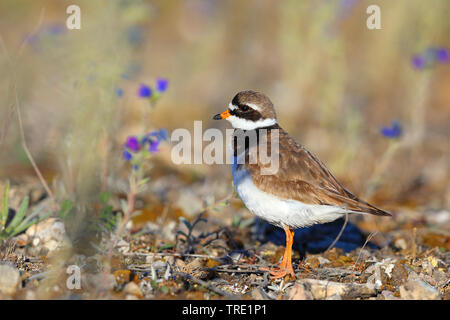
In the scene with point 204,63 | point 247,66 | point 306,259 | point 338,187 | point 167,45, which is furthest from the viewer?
point 167,45

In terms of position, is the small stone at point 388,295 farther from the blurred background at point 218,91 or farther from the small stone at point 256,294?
the blurred background at point 218,91

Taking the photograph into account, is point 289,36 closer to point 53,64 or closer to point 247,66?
point 247,66

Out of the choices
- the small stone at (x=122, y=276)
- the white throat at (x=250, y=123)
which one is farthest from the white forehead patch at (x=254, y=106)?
the small stone at (x=122, y=276)

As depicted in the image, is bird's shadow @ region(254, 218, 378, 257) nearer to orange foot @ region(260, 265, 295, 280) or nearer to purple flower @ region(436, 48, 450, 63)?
orange foot @ region(260, 265, 295, 280)

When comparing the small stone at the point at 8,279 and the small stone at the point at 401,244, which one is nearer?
the small stone at the point at 8,279

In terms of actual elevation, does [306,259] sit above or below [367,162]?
below

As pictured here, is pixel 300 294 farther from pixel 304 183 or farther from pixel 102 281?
pixel 102 281

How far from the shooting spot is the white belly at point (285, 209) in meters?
4.74

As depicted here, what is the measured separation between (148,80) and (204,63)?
135 centimetres

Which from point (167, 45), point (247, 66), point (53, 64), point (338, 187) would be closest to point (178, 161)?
point (53, 64)

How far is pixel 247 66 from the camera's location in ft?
42.5

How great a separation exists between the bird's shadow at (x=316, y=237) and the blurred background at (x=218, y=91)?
22.4 inches

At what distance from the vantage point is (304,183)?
4863 millimetres

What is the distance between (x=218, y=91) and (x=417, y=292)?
8.39m
